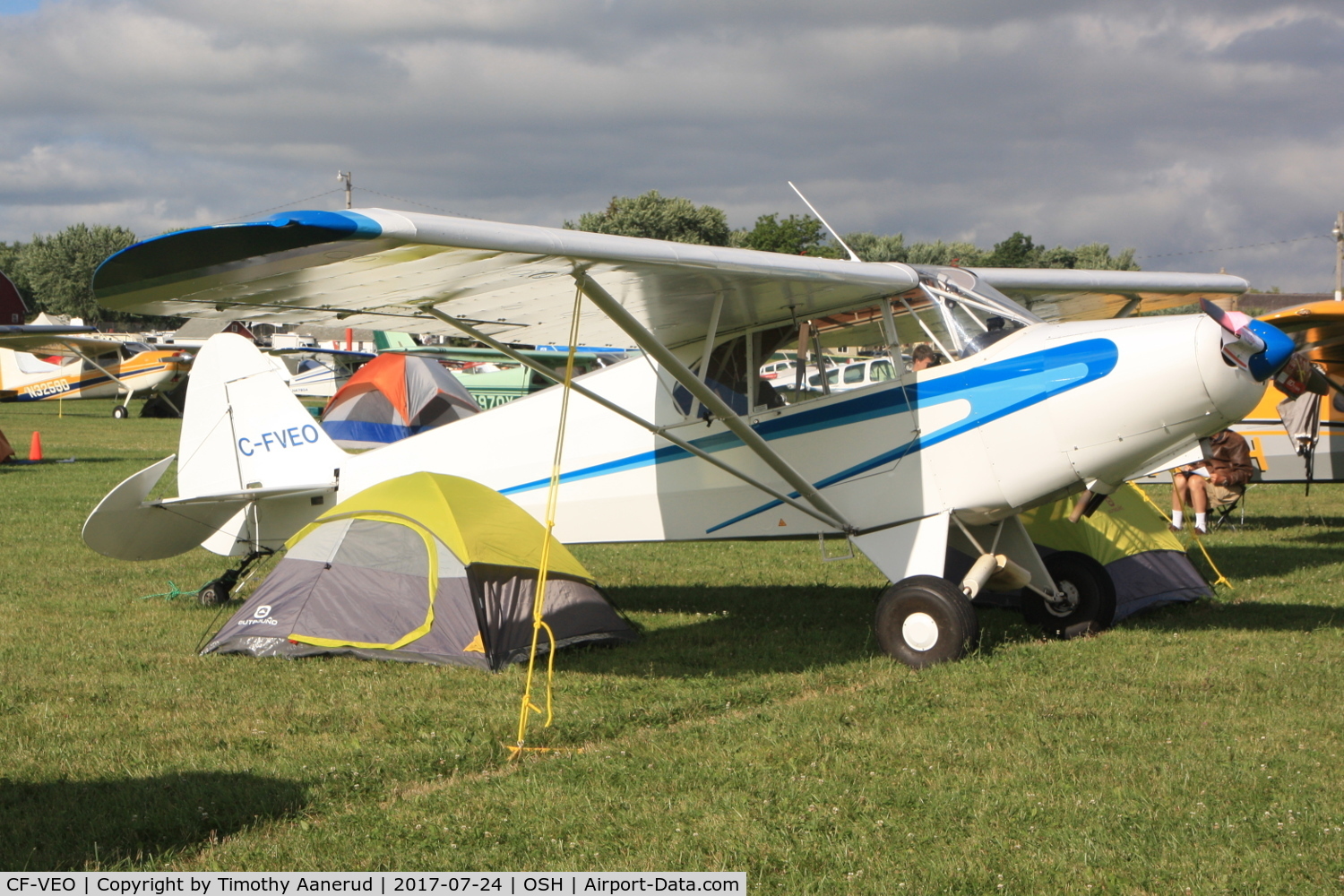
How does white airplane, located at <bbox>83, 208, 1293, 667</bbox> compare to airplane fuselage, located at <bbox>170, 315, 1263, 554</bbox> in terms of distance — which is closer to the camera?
white airplane, located at <bbox>83, 208, 1293, 667</bbox>

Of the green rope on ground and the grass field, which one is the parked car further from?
the green rope on ground

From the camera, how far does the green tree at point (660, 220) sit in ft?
283

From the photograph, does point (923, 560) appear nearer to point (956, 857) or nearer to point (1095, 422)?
point (1095, 422)

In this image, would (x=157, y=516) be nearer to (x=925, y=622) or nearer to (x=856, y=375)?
(x=856, y=375)

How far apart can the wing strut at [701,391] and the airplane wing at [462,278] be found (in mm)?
193

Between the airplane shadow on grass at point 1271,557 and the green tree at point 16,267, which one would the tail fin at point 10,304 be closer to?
the airplane shadow on grass at point 1271,557

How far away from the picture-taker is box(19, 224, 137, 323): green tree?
287ft

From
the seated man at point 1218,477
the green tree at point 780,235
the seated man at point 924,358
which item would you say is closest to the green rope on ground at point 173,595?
the seated man at point 924,358

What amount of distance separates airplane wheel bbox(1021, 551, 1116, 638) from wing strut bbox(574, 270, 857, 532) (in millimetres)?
1732

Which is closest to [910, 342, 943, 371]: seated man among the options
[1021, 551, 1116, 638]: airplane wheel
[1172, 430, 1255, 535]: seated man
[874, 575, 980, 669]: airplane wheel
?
[874, 575, 980, 669]: airplane wheel

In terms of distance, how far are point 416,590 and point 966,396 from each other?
3831mm

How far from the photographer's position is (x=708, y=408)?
7.25 meters

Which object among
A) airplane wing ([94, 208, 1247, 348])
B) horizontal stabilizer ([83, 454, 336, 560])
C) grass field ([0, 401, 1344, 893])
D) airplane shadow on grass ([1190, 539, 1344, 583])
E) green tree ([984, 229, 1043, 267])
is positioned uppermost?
green tree ([984, 229, 1043, 267])

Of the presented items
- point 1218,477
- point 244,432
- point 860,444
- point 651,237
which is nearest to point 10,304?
point 244,432
